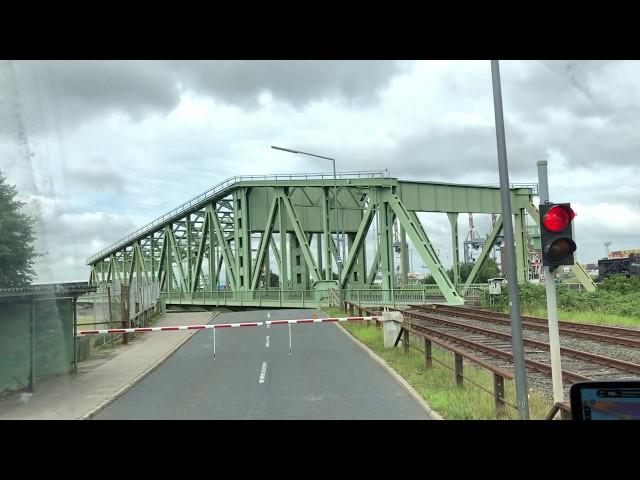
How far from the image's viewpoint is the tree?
8.83 m

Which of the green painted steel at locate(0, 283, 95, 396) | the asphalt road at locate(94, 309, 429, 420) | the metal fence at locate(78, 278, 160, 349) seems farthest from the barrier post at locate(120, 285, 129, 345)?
the green painted steel at locate(0, 283, 95, 396)

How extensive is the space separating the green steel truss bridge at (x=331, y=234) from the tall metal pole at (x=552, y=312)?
27.6 m

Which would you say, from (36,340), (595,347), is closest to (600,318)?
(595,347)

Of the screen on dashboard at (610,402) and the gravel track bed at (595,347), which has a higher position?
the screen on dashboard at (610,402)

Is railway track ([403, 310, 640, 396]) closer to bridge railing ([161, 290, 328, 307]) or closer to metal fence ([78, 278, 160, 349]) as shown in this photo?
metal fence ([78, 278, 160, 349])

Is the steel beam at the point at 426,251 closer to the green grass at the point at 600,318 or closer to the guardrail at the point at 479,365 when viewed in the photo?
the green grass at the point at 600,318

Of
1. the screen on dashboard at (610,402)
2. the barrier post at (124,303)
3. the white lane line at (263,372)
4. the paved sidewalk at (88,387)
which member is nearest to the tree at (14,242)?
the paved sidewalk at (88,387)

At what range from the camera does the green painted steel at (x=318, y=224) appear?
39781 mm

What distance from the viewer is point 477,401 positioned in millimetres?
8445

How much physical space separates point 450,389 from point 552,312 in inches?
136

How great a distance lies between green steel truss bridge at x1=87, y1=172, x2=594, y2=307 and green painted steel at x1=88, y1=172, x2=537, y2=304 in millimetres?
81

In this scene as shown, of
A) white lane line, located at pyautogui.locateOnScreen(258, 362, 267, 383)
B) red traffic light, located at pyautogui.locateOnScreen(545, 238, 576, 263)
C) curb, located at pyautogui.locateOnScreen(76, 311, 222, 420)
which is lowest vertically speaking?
white lane line, located at pyautogui.locateOnScreen(258, 362, 267, 383)
